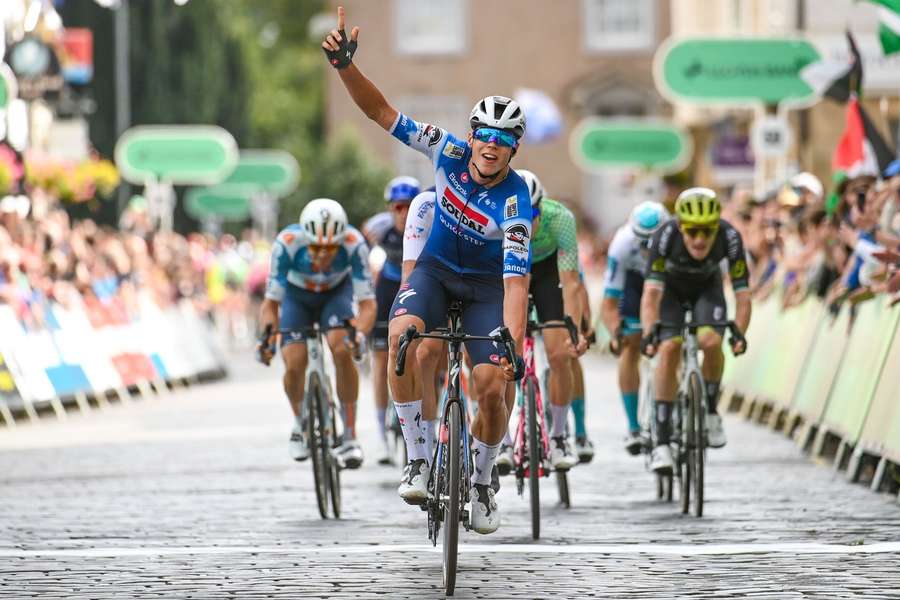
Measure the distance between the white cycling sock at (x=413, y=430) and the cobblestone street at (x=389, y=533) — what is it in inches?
20.6

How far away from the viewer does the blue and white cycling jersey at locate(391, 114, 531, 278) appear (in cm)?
961

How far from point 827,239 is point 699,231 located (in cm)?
510

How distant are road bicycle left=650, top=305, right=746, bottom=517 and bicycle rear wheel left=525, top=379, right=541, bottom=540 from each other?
0.86 metres

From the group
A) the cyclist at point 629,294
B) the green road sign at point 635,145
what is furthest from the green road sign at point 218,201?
the cyclist at point 629,294

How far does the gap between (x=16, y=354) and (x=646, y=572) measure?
1186cm

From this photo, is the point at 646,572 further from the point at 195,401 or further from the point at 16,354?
the point at 195,401

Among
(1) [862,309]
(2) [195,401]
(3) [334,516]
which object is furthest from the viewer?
(2) [195,401]

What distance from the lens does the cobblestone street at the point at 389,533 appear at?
9.24m

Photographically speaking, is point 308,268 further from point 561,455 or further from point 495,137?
point 495,137

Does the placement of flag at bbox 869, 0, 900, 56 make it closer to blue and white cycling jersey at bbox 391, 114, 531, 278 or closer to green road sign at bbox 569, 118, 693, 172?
blue and white cycling jersey at bbox 391, 114, 531, 278

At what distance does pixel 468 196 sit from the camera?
380 inches

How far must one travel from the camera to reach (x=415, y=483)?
9430mm

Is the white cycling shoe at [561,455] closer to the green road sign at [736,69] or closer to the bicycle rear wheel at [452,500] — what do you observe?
the bicycle rear wheel at [452,500]

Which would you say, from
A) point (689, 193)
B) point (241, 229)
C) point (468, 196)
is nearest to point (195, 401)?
point (689, 193)
